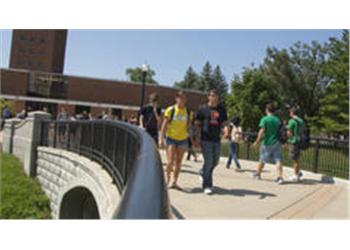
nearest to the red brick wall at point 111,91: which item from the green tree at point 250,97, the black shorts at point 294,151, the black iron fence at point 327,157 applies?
the green tree at point 250,97

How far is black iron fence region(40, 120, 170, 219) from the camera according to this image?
1399 millimetres

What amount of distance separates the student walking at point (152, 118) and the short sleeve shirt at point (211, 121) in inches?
37.7

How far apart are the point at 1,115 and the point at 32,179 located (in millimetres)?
7044

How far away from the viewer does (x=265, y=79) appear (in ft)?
29.4

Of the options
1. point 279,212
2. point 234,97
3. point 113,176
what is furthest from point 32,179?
point 279,212

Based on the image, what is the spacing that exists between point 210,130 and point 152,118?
110cm

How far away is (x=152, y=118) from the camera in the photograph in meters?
5.74

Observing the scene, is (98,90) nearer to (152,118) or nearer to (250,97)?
(250,97)

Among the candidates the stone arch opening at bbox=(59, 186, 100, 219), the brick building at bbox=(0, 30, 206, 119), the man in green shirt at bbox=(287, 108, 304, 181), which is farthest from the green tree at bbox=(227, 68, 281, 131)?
the brick building at bbox=(0, 30, 206, 119)

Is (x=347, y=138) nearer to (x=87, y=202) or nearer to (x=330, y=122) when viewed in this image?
(x=330, y=122)

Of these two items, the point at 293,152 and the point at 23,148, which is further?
the point at 23,148

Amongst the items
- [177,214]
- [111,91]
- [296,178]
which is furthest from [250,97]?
[111,91]

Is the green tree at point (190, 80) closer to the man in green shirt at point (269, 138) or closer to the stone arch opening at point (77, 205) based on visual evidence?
the stone arch opening at point (77, 205)

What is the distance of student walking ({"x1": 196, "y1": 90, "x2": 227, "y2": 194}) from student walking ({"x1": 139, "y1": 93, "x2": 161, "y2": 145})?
3.05 ft
